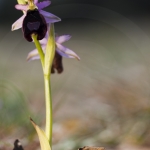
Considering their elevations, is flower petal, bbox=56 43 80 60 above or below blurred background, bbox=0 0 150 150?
below

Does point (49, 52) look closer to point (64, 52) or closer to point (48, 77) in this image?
point (48, 77)

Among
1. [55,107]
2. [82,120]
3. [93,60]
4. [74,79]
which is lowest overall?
[82,120]

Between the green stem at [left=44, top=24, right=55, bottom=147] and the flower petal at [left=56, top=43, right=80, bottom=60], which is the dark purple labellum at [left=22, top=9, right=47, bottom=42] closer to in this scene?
the green stem at [left=44, top=24, right=55, bottom=147]

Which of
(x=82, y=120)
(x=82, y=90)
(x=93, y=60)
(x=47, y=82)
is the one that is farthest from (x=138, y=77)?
(x=47, y=82)

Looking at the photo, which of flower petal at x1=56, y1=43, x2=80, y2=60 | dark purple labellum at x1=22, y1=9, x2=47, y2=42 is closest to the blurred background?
flower petal at x1=56, y1=43, x2=80, y2=60

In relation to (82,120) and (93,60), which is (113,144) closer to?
(82,120)
